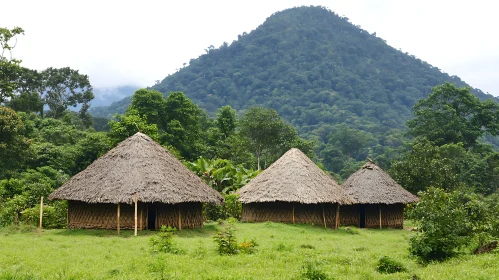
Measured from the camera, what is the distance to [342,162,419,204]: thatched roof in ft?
95.2

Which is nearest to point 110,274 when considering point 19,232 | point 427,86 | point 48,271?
point 48,271

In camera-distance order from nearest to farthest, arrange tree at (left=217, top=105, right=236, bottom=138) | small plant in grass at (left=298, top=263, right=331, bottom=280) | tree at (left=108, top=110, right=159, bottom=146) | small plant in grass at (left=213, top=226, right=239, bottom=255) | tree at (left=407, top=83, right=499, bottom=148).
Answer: small plant in grass at (left=298, top=263, right=331, bottom=280) → small plant in grass at (left=213, top=226, right=239, bottom=255) → tree at (left=108, top=110, right=159, bottom=146) → tree at (left=217, top=105, right=236, bottom=138) → tree at (left=407, top=83, right=499, bottom=148)

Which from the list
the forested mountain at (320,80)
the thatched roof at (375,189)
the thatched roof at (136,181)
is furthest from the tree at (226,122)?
the forested mountain at (320,80)

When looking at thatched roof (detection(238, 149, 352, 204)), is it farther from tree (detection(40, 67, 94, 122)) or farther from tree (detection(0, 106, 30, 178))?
tree (detection(40, 67, 94, 122))

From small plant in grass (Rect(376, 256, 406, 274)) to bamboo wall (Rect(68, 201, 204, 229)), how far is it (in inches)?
449

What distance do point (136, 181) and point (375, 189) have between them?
1548 cm

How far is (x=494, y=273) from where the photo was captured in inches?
427

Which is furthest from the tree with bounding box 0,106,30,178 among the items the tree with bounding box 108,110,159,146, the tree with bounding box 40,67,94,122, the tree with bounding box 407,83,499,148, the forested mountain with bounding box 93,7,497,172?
the forested mountain with bounding box 93,7,497,172

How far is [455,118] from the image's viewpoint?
170ft

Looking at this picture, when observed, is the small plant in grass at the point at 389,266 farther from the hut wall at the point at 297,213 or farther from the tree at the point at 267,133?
the tree at the point at 267,133

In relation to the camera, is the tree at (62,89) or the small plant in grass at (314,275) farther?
the tree at (62,89)

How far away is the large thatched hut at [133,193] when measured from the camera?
67.1 feet

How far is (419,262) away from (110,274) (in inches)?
335

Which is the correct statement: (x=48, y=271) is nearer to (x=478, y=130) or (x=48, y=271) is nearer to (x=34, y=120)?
(x=34, y=120)
